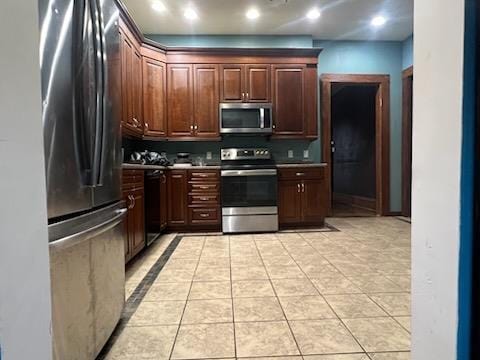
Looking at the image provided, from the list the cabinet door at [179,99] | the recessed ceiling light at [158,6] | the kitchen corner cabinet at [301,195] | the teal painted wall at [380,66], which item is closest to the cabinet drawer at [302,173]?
the kitchen corner cabinet at [301,195]

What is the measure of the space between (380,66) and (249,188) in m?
3.11

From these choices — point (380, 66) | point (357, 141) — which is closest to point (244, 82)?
point (380, 66)

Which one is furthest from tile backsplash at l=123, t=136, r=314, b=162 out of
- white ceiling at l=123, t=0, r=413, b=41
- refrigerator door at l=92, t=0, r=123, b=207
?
refrigerator door at l=92, t=0, r=123, b=207

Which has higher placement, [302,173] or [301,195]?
[302,173]

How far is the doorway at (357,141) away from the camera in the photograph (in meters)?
4.93

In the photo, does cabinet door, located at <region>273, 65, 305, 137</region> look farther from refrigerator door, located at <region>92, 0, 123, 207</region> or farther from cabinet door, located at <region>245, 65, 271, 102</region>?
refrigerator door, located at <region>92, 0, 123, 207</region>

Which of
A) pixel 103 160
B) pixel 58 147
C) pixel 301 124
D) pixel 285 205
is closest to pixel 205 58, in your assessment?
pixel 301 124

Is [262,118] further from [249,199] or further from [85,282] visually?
[85,282]

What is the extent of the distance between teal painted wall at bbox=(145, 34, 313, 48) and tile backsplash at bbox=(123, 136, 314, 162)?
145cm

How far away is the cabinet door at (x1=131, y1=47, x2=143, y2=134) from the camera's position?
359 centimetres

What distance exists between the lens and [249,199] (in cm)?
414

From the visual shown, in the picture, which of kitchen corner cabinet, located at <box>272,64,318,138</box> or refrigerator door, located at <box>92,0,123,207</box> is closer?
refrigerator door, located at <box>92,0,123,207</box>

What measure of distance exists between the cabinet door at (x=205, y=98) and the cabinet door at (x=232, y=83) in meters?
0.09

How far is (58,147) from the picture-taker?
3.45 feet
